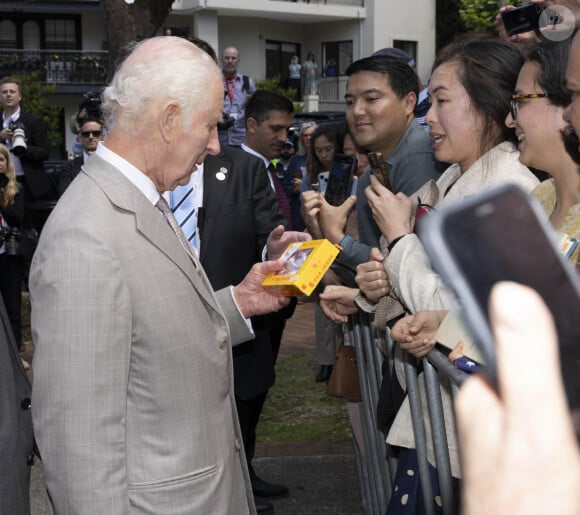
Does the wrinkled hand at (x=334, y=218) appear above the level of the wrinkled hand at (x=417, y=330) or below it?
above

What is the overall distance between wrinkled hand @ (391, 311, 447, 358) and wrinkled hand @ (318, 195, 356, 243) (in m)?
1.03

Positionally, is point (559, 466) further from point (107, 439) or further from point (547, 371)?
point (107, 439)

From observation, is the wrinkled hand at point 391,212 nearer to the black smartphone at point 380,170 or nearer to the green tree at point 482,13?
the black smartphone at point 380,170

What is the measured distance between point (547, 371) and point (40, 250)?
72.6 inches

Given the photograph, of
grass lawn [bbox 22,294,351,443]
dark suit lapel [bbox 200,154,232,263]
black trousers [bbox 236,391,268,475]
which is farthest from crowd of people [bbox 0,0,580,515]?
grass lawn [bbox 22,294,351,443]

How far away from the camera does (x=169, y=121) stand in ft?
7.92

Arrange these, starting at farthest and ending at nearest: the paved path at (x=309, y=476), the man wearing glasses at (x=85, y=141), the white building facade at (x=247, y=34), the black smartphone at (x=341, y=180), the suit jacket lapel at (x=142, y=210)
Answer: the white building facade at (x=247, y=34) → the man wearing glasses at (x=85, y=141) → the paved path at (x=309, y=476) → the black smartphone at (x=341, y=180) → the suit jacket lapel at (x=142, y=210)

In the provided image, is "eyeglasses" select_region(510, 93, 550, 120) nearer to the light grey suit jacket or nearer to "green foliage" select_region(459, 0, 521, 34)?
the light grey suit jacket

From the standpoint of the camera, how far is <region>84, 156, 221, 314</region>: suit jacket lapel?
2.31 m

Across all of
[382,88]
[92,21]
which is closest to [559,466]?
[382,88]

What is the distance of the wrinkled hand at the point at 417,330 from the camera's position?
2.52 m

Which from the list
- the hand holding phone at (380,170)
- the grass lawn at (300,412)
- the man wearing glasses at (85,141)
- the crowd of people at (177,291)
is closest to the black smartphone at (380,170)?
the hand holding phone at (380,170)

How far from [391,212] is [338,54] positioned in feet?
116

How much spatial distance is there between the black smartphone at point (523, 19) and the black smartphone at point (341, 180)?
32.4 inches
